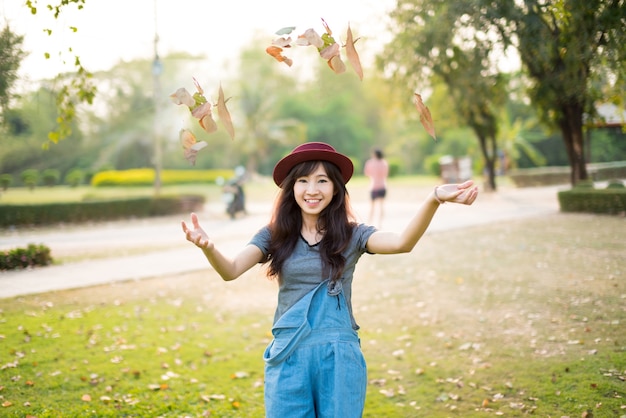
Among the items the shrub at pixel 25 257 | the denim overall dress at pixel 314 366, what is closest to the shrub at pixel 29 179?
the shrub at pixel 25 257

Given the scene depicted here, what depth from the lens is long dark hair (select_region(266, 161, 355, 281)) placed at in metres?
2.48

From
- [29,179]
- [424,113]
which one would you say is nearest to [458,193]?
[424,113]

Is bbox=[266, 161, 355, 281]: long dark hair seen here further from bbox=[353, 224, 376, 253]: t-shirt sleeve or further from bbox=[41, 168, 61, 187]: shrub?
bbox=[41, 168, 61, 187]: shrub

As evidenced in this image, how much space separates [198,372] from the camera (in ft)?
16.8

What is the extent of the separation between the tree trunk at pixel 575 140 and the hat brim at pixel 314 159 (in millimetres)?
6832

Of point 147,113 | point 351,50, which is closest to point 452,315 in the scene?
point 351,50

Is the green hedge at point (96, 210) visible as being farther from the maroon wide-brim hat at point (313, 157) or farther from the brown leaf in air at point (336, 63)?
the brown leaf in air at point (336, 63)

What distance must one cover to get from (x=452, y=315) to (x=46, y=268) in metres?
6.71

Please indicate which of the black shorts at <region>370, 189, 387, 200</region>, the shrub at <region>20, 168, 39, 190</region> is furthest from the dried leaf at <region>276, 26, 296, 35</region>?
the shrub at <region>20, 168, 39, 190</region>

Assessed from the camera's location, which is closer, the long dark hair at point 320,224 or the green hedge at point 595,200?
the long dark hair at point 320,224

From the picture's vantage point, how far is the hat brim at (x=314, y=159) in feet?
8.47

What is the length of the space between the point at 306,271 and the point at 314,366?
40cm

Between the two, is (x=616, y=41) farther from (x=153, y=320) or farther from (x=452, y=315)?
(x=153, y=320)

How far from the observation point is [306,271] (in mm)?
2455
